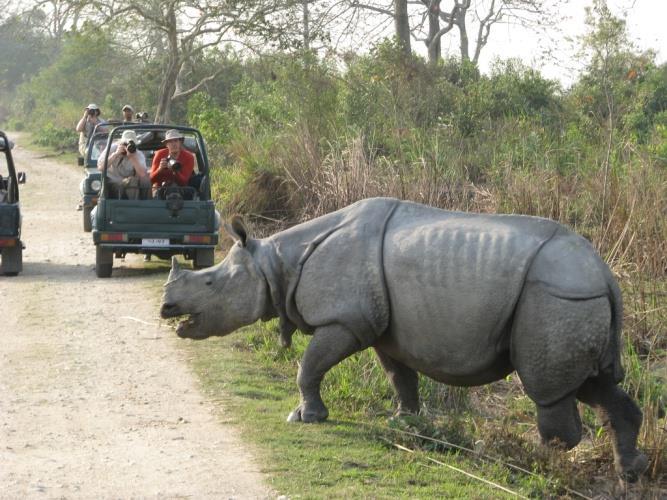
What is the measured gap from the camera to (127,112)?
21.3m

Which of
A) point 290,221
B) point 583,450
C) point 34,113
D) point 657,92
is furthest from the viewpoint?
point 34,113

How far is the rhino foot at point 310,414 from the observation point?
7.36 m

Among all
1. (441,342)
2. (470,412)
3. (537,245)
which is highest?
(537,245)

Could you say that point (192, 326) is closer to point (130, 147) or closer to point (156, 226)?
point (156, 226)

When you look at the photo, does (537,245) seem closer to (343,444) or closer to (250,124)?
(343,444)

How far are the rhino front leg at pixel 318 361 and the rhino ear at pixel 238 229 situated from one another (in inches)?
29.0

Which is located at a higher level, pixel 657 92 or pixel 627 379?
pixel 657 92

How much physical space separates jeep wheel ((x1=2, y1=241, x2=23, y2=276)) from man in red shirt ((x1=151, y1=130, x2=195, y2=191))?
175cm

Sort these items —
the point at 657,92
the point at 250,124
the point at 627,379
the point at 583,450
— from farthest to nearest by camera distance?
the point at 657,92 < the point at 250,124 < the point at 627,379 < the point at 583,450

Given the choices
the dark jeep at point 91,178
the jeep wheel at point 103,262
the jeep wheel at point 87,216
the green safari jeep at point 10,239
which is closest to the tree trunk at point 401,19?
the dark jeep at point 91,178

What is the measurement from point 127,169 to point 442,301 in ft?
27.8

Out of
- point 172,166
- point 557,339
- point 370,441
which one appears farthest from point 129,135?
point 557,339

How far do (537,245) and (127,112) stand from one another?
15728 millimetres

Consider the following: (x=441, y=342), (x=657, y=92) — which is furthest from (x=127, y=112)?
(x=441, y=342)
